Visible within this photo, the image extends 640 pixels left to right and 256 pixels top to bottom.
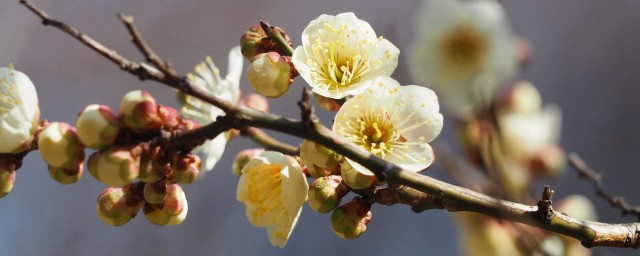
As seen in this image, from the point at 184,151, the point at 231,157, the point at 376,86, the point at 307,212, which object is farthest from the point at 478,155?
the point at 231,157

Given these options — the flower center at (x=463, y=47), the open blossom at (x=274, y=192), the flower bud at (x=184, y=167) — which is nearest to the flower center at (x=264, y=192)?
the open blossom at (x=274, y=192)

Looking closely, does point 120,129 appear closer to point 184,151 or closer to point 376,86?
point 184,151

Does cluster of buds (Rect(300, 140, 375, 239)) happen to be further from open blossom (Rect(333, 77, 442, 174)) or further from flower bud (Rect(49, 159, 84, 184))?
flower bud (Rect(49, 159, 84, 184))

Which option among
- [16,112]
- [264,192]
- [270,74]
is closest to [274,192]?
[264,192]

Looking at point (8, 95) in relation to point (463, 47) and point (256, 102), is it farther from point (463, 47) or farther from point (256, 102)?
point (463, 47)

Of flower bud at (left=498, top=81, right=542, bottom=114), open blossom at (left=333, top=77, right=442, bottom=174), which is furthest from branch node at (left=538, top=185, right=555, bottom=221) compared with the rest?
flower bud at (left=498, top=81, right=542, bottom=114)

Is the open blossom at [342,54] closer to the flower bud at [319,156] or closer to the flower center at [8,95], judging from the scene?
the flower bud at [319,156]
